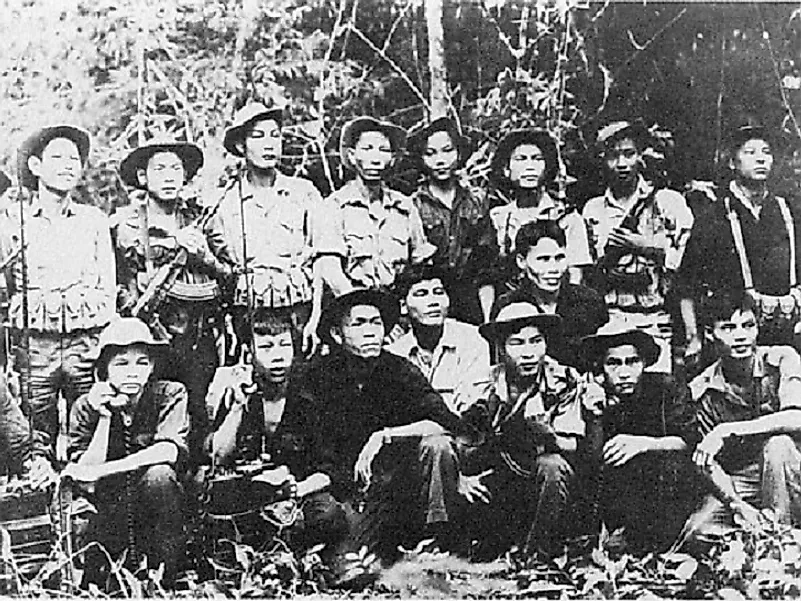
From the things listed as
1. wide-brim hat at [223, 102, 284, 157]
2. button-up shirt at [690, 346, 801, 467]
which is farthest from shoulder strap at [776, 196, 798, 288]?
wide-brim hat at [223, 102, 284, 157]

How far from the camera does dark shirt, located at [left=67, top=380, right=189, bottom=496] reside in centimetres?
162

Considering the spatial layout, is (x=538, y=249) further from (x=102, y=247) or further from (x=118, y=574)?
(x=118, y=574)

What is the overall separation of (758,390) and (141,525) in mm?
984

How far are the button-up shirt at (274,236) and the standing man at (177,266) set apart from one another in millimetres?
43

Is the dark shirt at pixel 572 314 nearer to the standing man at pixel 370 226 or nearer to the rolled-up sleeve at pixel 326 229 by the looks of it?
the standing man at pixel 370 226

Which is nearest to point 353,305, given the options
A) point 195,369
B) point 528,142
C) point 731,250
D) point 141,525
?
point 195,369

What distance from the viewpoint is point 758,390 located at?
1.64 metres

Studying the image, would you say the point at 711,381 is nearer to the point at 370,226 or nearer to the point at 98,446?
the point at 370,226

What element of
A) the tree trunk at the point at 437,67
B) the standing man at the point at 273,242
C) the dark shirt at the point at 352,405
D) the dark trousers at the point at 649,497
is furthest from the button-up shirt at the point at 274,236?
the dark trousers at the point at 649,497

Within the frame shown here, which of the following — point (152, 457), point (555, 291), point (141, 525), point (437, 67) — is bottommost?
point (141, 525)

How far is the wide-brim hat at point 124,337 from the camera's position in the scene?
1621mm

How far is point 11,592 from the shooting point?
5.32 ft

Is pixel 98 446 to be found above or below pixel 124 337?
below

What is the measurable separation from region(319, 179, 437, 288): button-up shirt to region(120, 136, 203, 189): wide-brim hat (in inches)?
8.4
